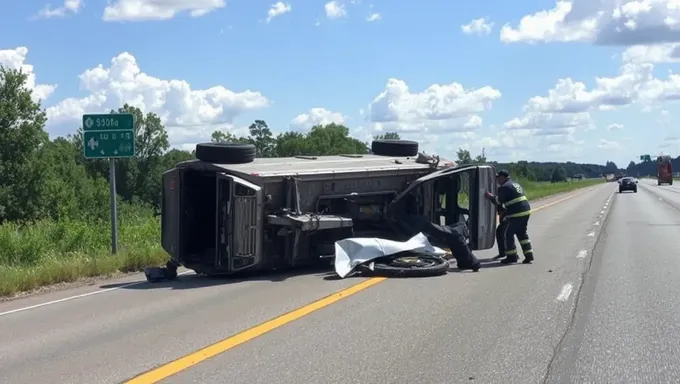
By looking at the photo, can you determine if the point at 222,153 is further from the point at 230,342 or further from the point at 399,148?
the point at 230,342

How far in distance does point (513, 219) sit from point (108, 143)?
25.0 ft

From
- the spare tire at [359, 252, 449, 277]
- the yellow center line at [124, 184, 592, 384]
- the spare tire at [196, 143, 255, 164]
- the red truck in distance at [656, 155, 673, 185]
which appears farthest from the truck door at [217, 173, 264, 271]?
the red truck in distance at [656, 155, 673, 185]

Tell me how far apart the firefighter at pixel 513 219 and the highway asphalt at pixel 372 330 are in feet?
2.96

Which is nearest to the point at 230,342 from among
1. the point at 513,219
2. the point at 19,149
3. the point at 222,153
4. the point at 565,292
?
the point at 565,292

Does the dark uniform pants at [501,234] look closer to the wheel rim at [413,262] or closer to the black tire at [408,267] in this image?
the black tire at [408,267]

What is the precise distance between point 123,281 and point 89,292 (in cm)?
131

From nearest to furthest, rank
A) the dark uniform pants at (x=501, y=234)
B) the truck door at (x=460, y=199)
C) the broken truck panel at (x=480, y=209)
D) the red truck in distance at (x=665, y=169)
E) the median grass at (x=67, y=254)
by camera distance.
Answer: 1. the median grass at (x=67, y=254)
2. the dark uniform pants at (x=501, y=234)
3. the truck door at (x=460, y=199)
4. the broken truck panel at (x=480, y=209)
5. the red truck in distance at (x=665, y=169)

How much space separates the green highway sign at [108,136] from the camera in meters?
16.0

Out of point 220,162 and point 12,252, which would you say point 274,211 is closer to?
point 220,162

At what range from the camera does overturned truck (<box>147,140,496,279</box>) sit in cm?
1287

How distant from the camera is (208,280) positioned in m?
13.3

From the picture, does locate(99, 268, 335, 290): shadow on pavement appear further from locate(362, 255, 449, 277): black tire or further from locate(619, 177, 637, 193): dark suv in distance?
locate(619, 177, 637, 193): dark suv in distance

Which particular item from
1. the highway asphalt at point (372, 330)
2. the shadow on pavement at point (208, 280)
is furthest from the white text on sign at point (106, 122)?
the shadow on pavement at point (208, 280)

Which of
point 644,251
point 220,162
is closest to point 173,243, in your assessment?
point 220,162
